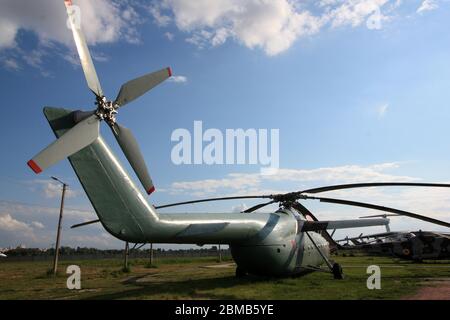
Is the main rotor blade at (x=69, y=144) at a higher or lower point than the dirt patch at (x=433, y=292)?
higher

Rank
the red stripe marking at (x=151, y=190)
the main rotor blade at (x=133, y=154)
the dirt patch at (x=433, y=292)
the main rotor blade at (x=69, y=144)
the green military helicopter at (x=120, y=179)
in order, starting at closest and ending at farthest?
the main rotor blade at (x=69, y=144) < the green military helicopter at (x=120, y=179) < the main rotor blade at (x=133, y=154) < the red stripe marking at (x=151, y=190) < the dirt patch at (x=433, y=292)

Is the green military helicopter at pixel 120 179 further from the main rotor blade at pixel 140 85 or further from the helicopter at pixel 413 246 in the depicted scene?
the helicopter at pixel 413 246

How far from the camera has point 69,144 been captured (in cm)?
1127

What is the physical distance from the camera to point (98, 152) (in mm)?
12477

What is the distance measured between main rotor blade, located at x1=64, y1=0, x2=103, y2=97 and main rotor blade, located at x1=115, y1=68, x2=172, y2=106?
734mm

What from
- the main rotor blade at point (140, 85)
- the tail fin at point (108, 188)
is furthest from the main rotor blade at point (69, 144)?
the main rotor blade at point (140, 85)

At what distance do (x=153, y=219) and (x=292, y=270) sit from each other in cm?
940

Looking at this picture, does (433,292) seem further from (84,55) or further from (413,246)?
(413,246)

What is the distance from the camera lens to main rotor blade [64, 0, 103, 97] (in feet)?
35.6

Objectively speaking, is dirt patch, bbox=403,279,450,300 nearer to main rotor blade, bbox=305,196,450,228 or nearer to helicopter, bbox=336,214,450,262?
main rotor blade, bbox=305,196,450,228

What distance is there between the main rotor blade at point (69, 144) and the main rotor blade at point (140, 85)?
123 cm

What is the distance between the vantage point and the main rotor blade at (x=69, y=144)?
10.1 meters

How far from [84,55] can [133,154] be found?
12.0ft
